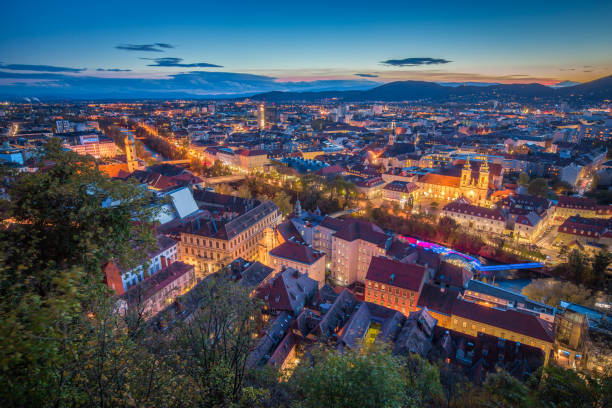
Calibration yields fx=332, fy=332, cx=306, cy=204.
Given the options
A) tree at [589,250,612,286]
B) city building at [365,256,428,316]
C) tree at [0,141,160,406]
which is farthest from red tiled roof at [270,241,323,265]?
tree at [589,250,612,286]

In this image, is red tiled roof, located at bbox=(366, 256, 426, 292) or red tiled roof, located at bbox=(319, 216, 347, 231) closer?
red tiled roof, located at bbox=(366, 256, 426, 292)

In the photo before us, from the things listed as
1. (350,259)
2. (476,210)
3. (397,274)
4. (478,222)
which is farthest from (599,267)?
(350,259)

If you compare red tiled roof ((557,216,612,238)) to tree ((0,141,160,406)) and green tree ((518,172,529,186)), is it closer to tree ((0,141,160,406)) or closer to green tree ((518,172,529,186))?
green tree ((518,172,529,186))

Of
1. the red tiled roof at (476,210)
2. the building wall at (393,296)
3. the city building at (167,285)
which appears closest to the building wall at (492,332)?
the building wall at (393,296)

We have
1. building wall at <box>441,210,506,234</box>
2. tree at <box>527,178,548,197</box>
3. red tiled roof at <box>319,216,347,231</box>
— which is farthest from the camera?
tree at <box>527,178,548,197</box>

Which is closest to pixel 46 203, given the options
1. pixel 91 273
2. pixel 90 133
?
pixel 91 273

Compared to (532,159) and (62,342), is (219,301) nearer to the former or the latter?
(62,342)

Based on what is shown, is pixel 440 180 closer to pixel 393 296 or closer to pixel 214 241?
pixel 393 296
